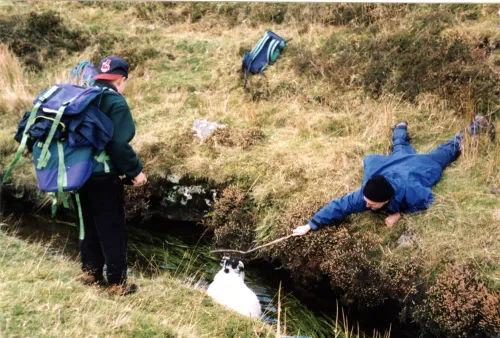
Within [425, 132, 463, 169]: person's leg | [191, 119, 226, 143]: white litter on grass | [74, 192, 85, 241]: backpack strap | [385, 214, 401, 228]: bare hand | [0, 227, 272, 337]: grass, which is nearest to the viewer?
[0, 227, 272, 337]: grass

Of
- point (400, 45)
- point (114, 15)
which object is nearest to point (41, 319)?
point (400, 45)

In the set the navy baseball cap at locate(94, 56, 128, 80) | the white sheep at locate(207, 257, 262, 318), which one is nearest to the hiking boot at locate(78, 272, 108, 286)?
the white sheep at locate(207, 257, 262, 318)

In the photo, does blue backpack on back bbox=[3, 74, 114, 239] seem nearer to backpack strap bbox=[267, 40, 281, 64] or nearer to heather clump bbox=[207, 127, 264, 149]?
heather clump bbox=[207, 127, 264, 149]

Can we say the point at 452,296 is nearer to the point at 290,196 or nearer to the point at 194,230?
the point at 290,196

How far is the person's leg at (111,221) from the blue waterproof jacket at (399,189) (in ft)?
7.24

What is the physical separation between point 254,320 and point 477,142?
382 cm

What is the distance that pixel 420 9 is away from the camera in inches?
367

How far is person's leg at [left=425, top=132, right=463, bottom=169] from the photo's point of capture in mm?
6168

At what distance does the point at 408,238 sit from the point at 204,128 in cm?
384

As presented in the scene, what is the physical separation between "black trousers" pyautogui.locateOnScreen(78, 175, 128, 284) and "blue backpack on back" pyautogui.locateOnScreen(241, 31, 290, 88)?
18.8 ft

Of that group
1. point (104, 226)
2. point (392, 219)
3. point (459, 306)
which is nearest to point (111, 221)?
point (104, 226)

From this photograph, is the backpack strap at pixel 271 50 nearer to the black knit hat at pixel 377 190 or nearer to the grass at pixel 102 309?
the black knit hat at pixel 377 190

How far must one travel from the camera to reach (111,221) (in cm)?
411

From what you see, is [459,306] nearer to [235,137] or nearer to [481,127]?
[481,127]
